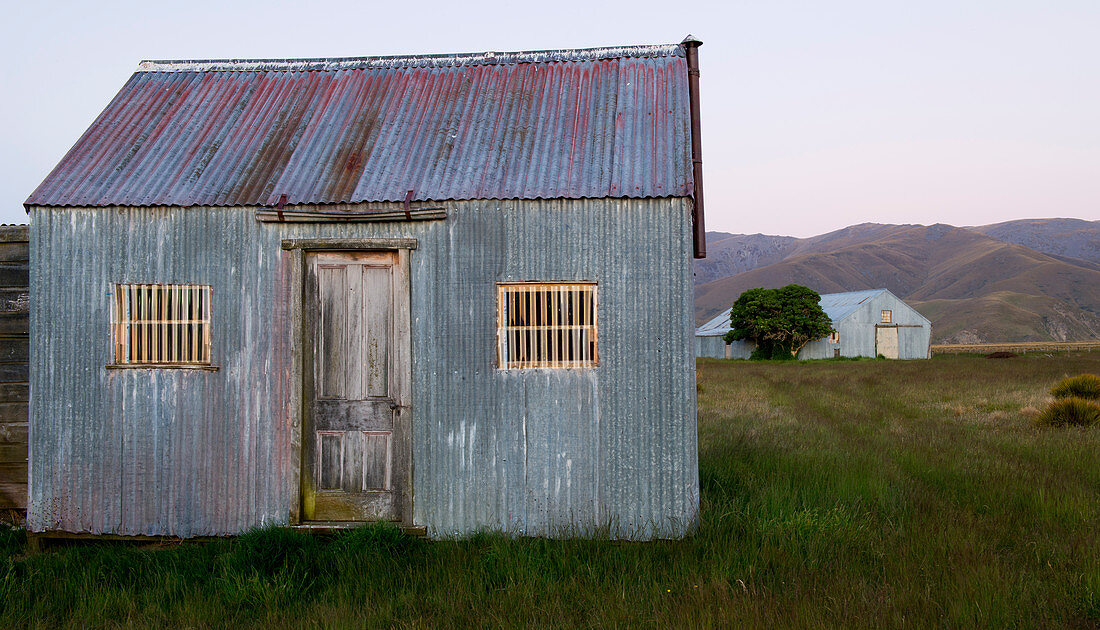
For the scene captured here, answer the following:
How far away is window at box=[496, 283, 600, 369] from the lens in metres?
6.71

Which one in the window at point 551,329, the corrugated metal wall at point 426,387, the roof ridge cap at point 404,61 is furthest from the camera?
the roof ridge cap at point 404,61

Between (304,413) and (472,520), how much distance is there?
196 cm

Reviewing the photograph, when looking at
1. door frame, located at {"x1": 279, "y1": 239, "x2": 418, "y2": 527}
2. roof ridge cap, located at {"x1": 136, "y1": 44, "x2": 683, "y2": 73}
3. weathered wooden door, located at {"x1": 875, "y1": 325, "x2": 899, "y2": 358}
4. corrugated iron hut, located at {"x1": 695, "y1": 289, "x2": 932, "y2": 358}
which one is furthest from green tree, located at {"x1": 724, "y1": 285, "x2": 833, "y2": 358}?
door frame, located at {"x1": 279, "y1": 239, "x2": 418, "y2": 527}

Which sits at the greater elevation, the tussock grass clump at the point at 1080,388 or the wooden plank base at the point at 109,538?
the tussock grass clump at the point at 1080,388

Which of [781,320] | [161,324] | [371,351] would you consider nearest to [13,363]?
[161,324]

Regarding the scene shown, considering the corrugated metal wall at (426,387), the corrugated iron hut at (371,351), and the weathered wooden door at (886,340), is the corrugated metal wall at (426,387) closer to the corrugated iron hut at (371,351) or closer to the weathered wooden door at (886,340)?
the corrugated iron hut at (371,351)

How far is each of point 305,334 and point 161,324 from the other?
1441mm

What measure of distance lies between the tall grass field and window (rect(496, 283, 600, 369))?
1690 mm

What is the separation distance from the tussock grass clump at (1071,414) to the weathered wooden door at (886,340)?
36804mm

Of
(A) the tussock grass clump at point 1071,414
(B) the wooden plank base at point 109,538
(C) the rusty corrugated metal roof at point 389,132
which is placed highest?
(C) the rusty corrugated metal roof at point 389,132

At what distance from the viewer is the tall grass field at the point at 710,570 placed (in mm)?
4883

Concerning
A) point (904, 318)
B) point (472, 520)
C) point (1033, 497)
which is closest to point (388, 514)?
point (472, 520)

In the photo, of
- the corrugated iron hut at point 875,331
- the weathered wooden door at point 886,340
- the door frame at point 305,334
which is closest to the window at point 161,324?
the door frame at point 305,334

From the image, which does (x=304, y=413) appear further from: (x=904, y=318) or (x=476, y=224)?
(x=904, y=318)
